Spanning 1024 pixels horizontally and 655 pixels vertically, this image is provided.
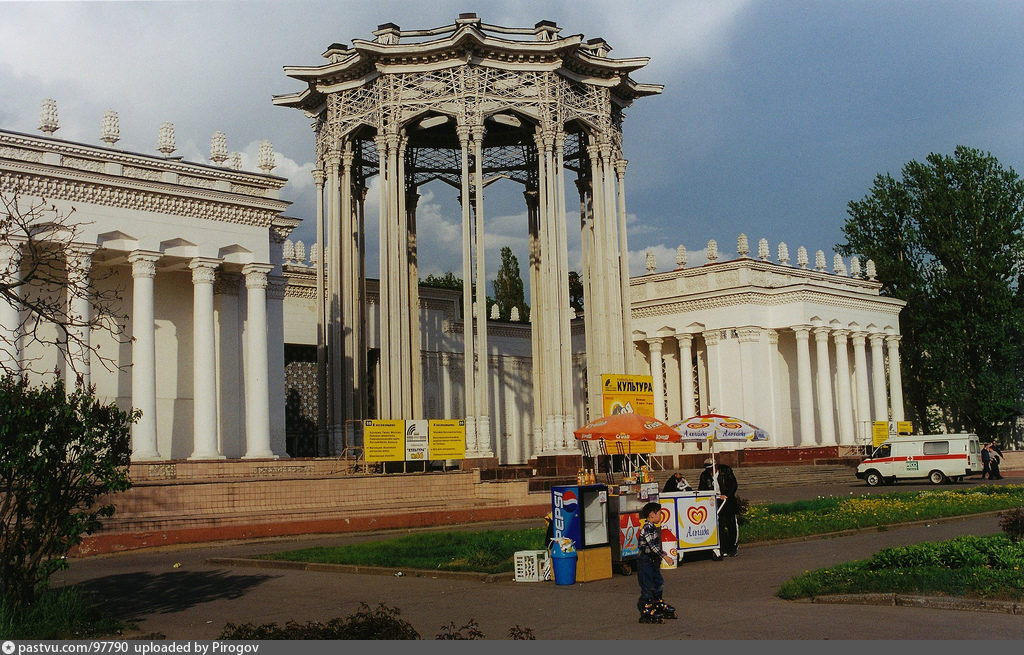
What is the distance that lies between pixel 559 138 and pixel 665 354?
22.6 m

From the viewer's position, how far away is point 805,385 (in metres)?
56.3

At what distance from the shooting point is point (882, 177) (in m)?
69.6

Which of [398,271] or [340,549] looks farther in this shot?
[398,271]

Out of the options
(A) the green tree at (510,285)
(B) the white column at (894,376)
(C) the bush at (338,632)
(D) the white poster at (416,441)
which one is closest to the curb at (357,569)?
(C) the bush at (338,632)

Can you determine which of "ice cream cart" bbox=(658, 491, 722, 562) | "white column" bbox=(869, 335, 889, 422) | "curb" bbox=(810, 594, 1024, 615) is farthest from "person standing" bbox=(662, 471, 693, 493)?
"white column" bbox=(869, 335, 889, 422)

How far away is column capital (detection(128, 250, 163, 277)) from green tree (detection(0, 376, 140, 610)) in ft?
66.8

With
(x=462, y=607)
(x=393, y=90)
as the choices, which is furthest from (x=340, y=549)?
(x=393, y=90)

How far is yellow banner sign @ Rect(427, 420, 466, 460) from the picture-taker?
36.2 m

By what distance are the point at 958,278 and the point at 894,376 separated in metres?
7.78

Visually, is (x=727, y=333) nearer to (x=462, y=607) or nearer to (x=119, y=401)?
(x=119, y=401)

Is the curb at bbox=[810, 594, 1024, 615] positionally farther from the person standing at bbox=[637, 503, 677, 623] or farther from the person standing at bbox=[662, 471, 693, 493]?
the person standing at bbox=[662, 471, 693, 493]

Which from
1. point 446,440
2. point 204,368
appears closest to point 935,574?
point 446,440

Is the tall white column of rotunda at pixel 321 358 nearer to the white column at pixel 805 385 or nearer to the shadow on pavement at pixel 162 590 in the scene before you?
the shadow on pavement at pixel 162 590

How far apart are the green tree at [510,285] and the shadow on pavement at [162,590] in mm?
64372
